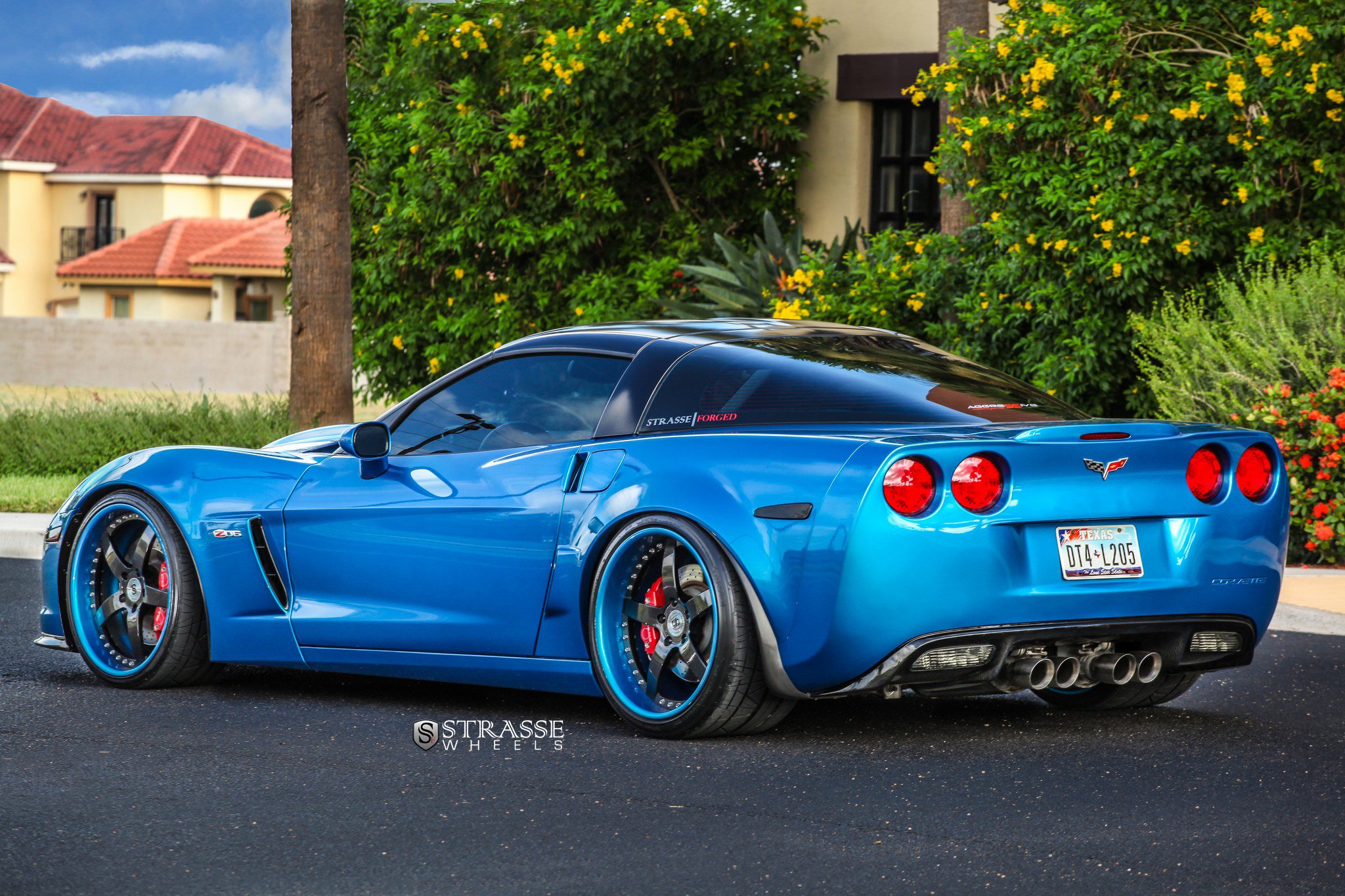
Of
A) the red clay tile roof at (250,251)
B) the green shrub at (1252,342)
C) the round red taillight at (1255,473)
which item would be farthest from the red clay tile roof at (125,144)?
the round red taillight at (1255,473)

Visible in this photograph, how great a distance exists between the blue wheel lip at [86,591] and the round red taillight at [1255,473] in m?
3.95

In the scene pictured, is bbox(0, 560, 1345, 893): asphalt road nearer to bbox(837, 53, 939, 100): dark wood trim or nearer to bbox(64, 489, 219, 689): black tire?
bbox(64, 489, 219, 689): black tire

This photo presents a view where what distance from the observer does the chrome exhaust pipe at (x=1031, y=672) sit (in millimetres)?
5422

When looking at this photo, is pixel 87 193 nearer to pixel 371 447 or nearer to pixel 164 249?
pixel 164 249

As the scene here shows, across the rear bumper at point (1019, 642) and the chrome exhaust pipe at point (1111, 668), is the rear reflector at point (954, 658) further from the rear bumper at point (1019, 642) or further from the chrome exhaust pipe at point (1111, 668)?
the chrome exhaust pipe at point (1111, 668)

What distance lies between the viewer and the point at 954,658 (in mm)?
5332

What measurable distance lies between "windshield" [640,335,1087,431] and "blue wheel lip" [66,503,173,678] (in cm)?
233

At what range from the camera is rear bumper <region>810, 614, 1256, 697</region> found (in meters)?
5.30

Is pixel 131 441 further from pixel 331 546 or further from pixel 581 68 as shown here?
pixel 331 546

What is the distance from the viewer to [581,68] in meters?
16.8

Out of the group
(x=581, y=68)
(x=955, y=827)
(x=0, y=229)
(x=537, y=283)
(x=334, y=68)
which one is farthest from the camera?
(x=0, y=229)

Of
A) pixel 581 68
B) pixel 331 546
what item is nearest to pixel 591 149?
pixel 581 68

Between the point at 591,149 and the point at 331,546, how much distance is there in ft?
36.9

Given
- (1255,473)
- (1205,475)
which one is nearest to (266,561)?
(1205,475)
